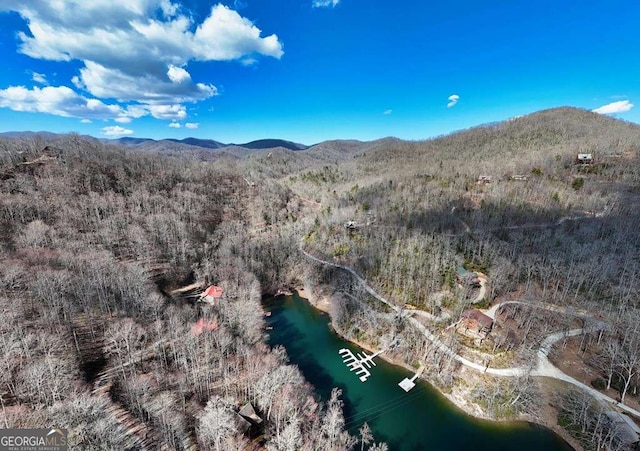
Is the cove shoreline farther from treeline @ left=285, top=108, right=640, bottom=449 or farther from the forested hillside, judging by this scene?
treeline @ left=285, top=108, right=640, bottom=449

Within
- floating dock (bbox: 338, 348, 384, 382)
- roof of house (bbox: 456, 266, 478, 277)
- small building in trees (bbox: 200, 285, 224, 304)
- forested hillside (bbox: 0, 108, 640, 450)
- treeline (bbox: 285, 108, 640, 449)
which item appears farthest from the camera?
roof of house (bbox: 456, 266, 478, 277)

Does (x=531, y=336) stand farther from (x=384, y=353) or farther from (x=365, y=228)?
(x=365, y=228)

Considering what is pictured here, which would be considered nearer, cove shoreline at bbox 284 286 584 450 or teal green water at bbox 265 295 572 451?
teal green water at bbox 265 295 572 451

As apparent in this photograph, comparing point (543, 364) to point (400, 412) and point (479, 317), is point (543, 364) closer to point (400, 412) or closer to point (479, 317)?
point (479, 317)

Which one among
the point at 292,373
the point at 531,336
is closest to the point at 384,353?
the point at 292,373

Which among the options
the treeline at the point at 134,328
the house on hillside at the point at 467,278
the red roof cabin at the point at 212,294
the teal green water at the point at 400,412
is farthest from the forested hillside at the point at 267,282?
the teal green water at the point at 400,412

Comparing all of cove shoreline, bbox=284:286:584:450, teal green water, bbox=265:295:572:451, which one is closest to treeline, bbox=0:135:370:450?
teal green water, bbox=265:295:572:451

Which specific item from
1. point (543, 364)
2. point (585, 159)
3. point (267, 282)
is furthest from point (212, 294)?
point (585, 159)
